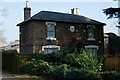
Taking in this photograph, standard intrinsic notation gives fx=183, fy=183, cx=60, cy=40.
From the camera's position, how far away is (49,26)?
2586 centimetres

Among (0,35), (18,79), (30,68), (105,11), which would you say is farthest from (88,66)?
(0,35)

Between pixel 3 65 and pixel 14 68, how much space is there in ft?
10.2

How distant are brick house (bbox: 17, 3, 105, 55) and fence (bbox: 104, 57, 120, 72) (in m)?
9.33

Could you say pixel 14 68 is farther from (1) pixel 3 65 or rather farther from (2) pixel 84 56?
(2) pixel 84 56

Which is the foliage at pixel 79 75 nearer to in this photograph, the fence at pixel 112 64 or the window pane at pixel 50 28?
the fence at pixel 112 64

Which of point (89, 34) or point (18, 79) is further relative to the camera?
point (89, 34)

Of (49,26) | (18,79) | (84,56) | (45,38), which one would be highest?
(49,26)

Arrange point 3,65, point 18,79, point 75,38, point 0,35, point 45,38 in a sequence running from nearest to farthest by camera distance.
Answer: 1. point 18,79
2. point 3,65
3. point 45,38
4. point 75,38
5. point 0,35

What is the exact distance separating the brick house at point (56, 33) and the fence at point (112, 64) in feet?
30.6

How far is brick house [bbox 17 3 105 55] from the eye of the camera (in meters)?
25.2

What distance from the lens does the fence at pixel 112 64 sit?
15.5 meters

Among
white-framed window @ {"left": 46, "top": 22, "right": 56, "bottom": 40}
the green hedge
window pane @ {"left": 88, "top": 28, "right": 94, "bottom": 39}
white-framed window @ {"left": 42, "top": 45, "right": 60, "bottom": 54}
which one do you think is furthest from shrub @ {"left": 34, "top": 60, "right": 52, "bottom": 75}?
window pane @ {"left": 88, "top": 28, "right": 94, "bottom": 39}

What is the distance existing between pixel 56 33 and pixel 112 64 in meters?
11.9

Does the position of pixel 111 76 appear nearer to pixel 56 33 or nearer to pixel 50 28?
pixel 56 33
